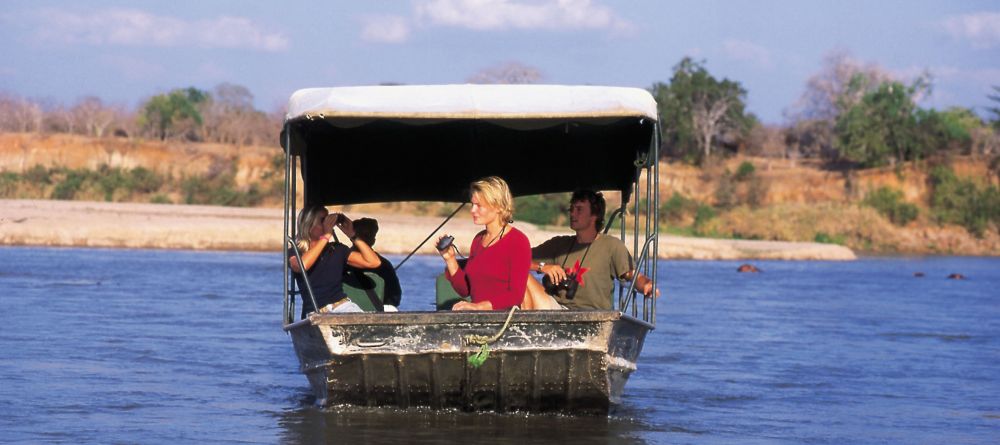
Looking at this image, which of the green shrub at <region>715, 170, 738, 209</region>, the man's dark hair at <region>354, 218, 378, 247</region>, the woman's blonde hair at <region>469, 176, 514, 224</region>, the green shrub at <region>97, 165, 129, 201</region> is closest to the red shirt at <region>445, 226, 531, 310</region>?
the woman's blonde hair at <region>469, 176, 514, 224</region>

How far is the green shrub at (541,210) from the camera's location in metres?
47.4

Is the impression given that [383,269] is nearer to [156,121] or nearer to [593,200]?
[593,200]

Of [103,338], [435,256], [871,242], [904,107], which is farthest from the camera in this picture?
[904,107]

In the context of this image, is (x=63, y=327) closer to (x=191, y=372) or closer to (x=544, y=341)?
(x=191, y=372)

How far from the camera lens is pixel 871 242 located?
2124 inches

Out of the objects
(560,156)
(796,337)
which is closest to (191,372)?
(560,156)

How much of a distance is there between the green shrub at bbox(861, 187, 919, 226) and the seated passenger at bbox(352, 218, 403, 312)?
157ft

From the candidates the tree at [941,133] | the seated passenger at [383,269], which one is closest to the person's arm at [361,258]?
the seated passenger at [383,269]

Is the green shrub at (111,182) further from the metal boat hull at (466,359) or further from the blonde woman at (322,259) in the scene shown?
the metal boat hull at (466,359)

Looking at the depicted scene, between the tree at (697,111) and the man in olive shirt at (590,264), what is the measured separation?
182 feet

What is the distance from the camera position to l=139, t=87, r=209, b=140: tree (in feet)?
227

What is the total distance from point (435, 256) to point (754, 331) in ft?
67.2

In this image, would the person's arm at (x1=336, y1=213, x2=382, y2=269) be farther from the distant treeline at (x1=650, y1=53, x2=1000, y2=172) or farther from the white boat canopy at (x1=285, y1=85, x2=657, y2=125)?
the distant treeline at (x1=650, y1=53, x2=1000, y2=172)

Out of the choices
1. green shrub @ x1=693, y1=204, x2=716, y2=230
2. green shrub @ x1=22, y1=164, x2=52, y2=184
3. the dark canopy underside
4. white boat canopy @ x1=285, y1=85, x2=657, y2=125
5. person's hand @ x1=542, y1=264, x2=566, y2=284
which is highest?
white boat canopy @ x1=285, y1=85, x2=657, y2=125
